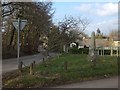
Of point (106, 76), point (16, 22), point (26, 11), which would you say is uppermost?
point (26, 11)

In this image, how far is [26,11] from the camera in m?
40.1

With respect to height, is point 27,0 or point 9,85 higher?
point 27,0

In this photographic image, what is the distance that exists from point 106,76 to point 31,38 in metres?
44.9

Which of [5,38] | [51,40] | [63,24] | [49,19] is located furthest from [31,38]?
[51,40]

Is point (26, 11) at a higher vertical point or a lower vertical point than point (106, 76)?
higher

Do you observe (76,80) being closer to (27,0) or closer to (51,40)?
(51,40)

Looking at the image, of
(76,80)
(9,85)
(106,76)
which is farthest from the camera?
(106,76)

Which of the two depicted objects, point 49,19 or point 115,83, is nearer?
point 115,83

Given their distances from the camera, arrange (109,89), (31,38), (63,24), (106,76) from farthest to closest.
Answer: (31,38) < (63,24) < (106,76) < (109,89)

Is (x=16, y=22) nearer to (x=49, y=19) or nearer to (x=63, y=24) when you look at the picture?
(x=63, y=24)

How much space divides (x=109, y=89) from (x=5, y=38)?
1781 inches

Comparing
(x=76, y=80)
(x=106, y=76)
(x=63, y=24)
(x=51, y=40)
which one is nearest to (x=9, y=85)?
(x=76, y=80)

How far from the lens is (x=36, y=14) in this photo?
1527 inches

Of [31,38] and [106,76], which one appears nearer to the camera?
[106,76]
